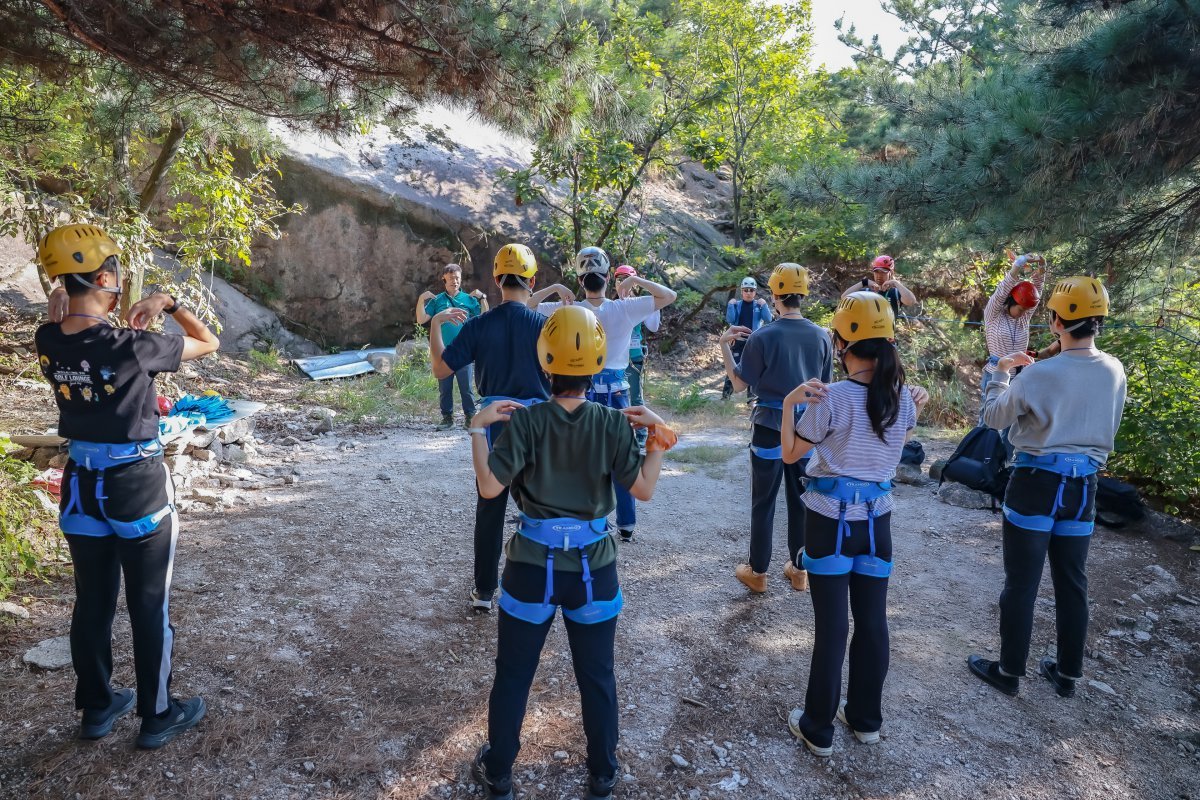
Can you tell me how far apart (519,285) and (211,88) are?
2588mm

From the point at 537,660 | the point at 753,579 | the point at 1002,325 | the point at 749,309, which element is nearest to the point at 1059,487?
the point at 1002,325

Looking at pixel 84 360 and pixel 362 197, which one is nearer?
pixel 84 360

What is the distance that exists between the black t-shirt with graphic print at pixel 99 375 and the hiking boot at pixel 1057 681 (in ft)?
14.0

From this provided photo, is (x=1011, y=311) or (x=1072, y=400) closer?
(x=1072, y=400)

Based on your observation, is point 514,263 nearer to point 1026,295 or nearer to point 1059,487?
point 1059,487

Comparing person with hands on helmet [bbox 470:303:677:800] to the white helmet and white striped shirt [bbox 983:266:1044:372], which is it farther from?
white striped shirt [bbox 983:266:1044:372]

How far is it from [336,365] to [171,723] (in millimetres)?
9235

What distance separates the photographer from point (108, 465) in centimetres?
265

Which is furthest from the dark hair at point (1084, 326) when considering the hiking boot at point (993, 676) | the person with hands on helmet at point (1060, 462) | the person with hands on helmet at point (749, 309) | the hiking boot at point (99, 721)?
the person with hands on helmet at point (749, 309)

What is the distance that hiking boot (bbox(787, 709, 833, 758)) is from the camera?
3004 mm

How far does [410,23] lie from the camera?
356cm

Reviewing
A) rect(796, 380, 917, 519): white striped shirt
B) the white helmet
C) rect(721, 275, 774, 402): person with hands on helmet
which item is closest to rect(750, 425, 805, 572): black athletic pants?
rect(796, 380, 917, 519): white striped shirt

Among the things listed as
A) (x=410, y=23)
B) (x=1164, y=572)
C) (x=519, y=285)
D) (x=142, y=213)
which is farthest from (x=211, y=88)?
(x=1164, y=572)

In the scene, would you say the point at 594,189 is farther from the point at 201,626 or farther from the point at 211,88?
the point at 201,626
